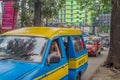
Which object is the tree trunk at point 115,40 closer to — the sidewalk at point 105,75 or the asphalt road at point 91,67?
the sidewalk at point 105,75

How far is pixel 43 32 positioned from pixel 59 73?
101 centimetres

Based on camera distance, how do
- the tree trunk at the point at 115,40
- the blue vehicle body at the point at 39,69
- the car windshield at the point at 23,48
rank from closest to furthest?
the blue vehicle body at the point at 39,69 → the car windshield at the point at 23,48 → the tree trunk at the point at 115,40

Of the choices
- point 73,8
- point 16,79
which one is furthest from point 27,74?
point 73,8

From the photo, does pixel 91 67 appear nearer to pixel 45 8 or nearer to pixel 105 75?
pixel 45 8

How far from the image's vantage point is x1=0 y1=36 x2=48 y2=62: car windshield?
732 centimetres

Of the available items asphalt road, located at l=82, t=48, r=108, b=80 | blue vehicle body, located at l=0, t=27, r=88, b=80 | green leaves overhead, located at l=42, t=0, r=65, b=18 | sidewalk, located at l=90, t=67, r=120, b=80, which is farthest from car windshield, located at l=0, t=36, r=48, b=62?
green leaves overhead, located at l=42, t=0, r=65, b=18

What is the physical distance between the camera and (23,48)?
25.3ft

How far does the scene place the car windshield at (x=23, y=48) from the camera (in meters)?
7.32

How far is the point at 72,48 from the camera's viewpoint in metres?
10.3

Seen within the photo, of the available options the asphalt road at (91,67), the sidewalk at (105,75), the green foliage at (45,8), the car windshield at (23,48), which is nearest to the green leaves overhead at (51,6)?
the green foliage at (45,8)

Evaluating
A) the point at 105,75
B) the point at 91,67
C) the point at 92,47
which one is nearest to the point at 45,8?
the point at 91,67

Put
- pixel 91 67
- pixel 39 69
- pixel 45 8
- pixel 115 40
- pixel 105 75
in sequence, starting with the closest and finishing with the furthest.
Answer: pixel 39 69
pixel 105 75
pixel 115 40
pixel 91 67
pixel 45 8

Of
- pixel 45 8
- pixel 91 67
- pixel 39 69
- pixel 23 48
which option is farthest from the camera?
pixel 45 8

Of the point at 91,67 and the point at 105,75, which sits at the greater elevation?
the point at 105,75
